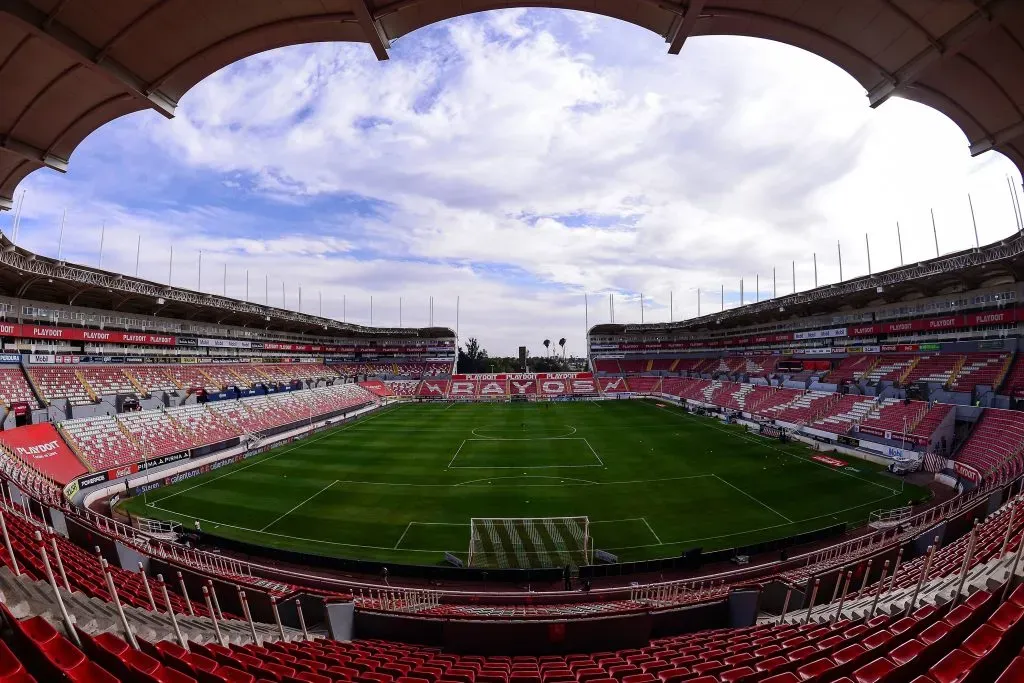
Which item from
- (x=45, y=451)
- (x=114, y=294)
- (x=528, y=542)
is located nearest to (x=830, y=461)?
(x=528, y=542)

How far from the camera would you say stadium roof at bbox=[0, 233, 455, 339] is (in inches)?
1094

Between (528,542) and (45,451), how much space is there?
27.1 meters

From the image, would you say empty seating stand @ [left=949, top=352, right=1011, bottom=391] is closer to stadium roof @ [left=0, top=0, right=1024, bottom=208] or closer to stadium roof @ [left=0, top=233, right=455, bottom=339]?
stadium roof @ [left=0, top=0, right=1024, bottom=208]

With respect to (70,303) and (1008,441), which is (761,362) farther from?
(70,303)

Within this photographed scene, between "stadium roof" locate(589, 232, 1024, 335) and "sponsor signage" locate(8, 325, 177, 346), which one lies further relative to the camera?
"sponsor signage" locate(8, 325, 177, 346)

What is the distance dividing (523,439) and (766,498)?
66.2ft

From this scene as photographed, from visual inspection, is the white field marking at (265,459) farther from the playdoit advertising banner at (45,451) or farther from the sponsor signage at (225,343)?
the sponsor signage at (225,343)

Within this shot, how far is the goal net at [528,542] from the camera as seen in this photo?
17625 mm

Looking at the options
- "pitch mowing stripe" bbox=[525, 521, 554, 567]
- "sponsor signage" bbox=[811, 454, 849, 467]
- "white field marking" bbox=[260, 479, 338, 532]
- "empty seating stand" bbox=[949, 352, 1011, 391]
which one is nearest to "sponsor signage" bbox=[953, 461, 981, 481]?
"sponsor signage" bbox=[811, 454, 849, 467]

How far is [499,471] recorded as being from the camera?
29.7m

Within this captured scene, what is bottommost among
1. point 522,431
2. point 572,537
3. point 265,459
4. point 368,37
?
point 572,537

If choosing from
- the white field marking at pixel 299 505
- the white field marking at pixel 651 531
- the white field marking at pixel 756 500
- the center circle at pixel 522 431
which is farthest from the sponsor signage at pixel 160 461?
the white field marking at pixel 756 500

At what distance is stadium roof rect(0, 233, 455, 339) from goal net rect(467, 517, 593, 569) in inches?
1174

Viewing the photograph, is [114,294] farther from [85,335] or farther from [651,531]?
[651,531]
